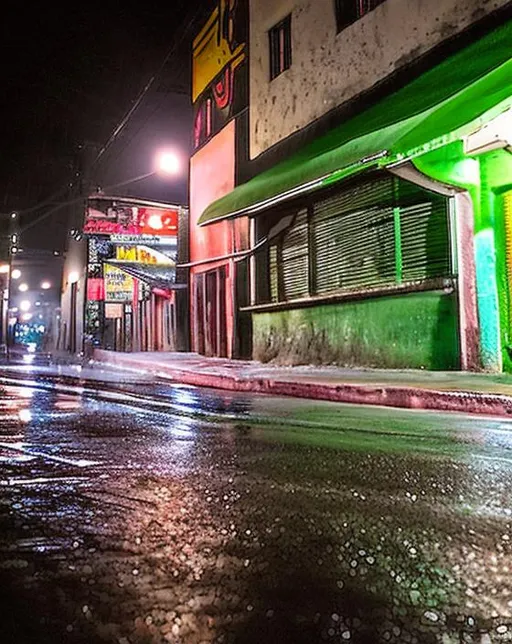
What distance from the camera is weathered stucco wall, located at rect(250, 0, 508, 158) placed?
29.5ft

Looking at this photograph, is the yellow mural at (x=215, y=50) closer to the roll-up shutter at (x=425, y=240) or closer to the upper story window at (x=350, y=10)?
the upper story window at (x=350, y=10)

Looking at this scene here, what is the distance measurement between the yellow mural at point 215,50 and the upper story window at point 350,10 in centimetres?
370

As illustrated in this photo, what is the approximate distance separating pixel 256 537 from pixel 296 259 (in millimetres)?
10392

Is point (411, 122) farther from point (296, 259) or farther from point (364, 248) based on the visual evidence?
point (296, 259)

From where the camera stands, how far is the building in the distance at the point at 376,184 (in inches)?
303

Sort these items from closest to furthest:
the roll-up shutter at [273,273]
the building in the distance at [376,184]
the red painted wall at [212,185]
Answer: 1. the building in the distance at [376,184]
2. the roll-up shutter at [273,273]
3. the red painted wall at [212,185]

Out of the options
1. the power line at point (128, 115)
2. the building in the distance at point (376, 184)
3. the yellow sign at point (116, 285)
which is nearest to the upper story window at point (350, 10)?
the building in the distance at point (376, 184)

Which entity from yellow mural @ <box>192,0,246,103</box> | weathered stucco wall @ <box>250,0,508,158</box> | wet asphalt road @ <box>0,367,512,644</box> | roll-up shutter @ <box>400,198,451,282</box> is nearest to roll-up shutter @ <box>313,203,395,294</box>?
roll-up shutter @ <box>400,198,451,282</box>

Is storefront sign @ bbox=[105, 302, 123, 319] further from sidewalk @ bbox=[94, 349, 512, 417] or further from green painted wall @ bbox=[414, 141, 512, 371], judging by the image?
green painted wall @ bbox=[414, 141, 512, 371]

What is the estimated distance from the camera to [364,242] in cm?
1019

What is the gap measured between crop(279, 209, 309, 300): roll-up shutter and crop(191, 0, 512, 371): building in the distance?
0.14ft

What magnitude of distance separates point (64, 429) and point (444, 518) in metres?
3.28

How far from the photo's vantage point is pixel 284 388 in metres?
7.96

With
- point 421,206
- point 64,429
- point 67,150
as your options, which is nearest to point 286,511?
point 64,429
